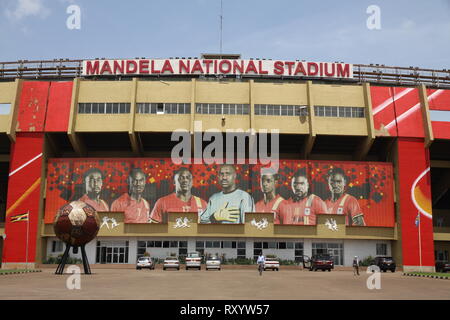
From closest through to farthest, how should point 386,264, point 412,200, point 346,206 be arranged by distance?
point 386,264, point 412,200, point 346,206

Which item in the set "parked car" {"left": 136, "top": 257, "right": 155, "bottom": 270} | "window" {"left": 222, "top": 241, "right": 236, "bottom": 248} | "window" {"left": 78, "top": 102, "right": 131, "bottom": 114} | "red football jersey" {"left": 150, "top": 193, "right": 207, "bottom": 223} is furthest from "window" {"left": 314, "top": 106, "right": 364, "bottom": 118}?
"parked car" {"left": 136, "top": 257, "right": 155, "bottom": 270}

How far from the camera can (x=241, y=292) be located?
2255cm

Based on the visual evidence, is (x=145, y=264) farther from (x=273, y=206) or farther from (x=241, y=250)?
(x=273, y=206)

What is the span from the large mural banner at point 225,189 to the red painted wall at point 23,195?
1.66m

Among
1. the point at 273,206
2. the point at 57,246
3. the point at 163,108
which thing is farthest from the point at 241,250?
the point at 57,246

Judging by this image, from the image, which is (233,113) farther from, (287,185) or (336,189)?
(336,189)

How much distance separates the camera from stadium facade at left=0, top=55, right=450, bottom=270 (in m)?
60.7

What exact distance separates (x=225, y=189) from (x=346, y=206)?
14.2 m

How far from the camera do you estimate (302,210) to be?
61312 mm

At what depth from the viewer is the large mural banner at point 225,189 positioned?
200 ft

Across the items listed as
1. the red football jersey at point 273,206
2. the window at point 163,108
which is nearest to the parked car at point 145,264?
the red football jersey at point 273,206

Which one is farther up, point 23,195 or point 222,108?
point 222,108

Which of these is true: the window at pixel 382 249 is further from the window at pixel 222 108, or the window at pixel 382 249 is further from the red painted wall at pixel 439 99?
the window at pixel 222 108

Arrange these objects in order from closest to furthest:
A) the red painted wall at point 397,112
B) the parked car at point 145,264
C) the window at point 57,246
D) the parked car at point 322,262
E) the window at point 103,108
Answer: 1. the parked car at point 322,262
2. the parked car at point 145,264
3. the red painted wall at point 397,112
4. the window at point 57,246
5. the window at point 103,108
